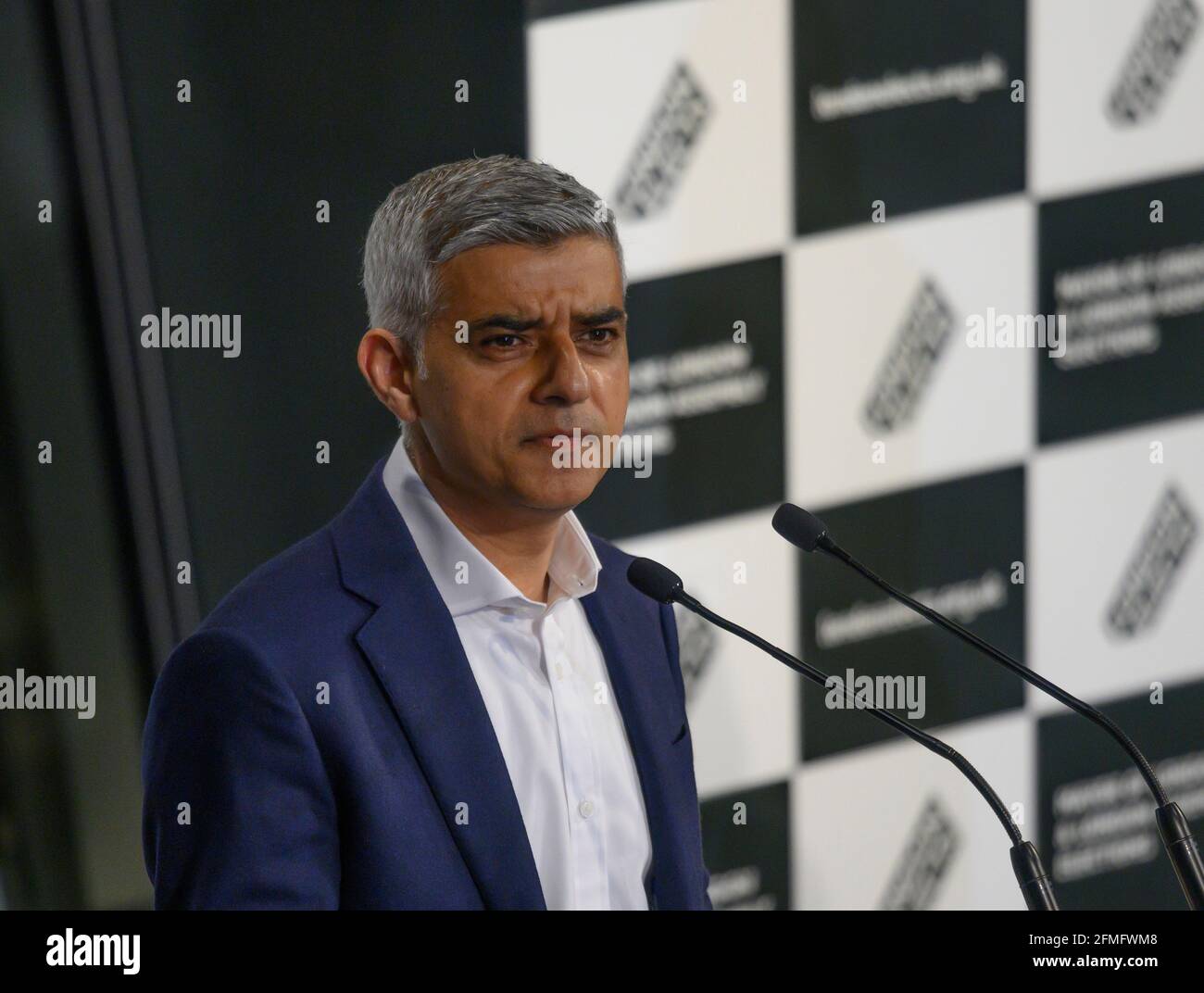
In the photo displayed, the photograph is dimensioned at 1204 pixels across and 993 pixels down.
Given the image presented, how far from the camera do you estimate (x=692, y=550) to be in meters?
2.21

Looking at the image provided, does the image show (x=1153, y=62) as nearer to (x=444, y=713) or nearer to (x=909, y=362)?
(x=909, y=362)

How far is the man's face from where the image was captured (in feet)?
4.70

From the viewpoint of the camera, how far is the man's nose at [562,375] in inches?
56.4

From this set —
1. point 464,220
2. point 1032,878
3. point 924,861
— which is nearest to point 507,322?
point 464,220

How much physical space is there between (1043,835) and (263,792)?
65.0 inches

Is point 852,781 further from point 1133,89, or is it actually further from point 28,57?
point 28,57

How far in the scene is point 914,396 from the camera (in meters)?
2.29

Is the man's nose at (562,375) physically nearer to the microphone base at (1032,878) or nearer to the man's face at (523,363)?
the man's face at (523,363)

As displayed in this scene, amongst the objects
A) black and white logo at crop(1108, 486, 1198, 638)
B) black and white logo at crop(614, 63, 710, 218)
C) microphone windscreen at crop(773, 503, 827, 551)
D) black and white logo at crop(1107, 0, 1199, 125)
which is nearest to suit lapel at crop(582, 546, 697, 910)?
microphone windscreen at crop(773, 503, 827, 551)

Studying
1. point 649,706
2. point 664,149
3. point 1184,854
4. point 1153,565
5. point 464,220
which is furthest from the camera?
point 1153,565

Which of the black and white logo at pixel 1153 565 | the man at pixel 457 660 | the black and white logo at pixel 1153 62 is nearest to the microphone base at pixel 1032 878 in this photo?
the man at pixel 457 660

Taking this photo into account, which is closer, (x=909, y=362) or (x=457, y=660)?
(x=457, y=660)

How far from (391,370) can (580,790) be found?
499 mm

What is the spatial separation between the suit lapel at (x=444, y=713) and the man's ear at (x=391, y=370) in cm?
17
